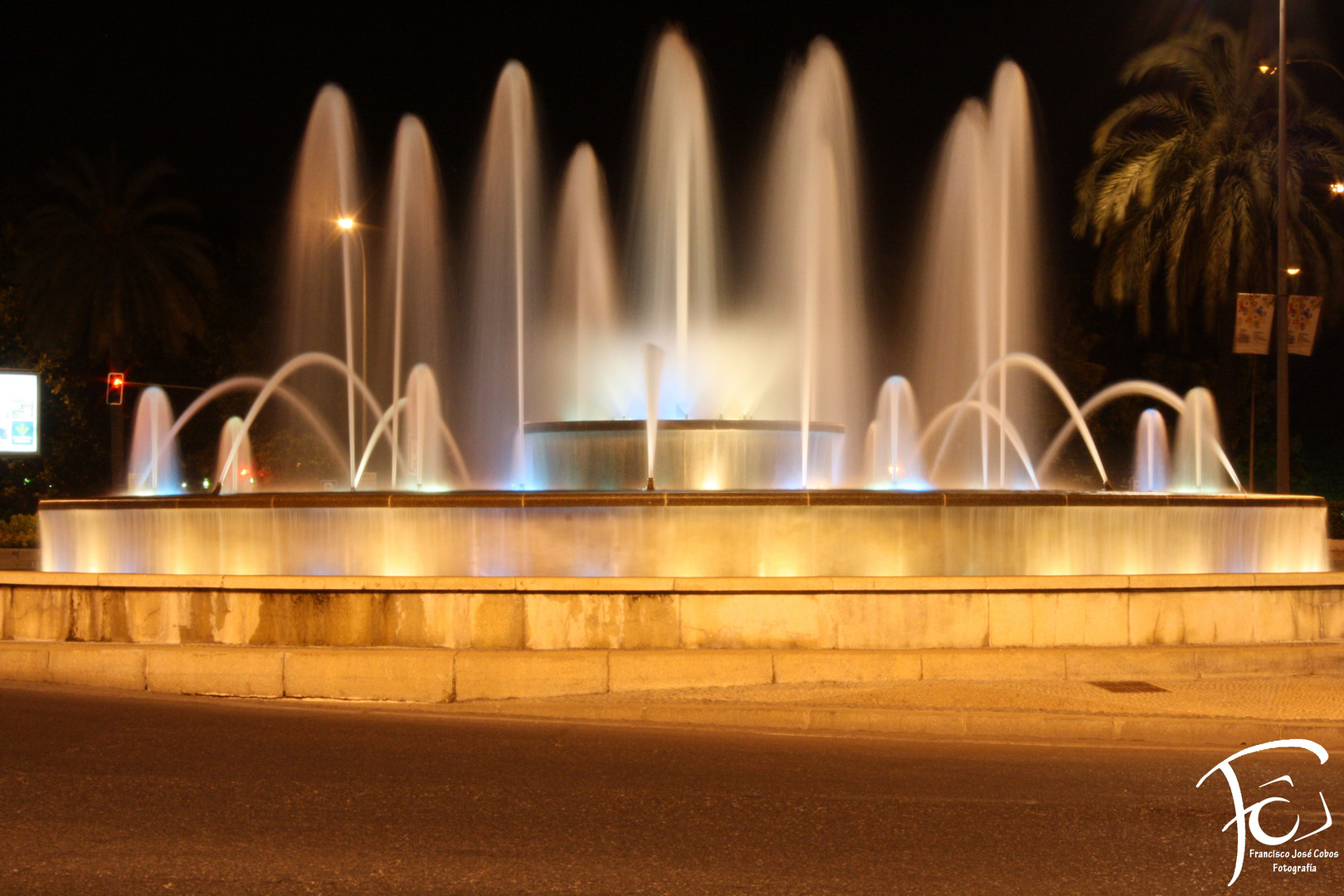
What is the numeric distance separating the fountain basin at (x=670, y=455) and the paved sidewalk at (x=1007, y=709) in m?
5.76

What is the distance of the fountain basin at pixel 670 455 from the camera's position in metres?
15.1

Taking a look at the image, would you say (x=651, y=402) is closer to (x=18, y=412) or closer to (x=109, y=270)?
(x=18, y=412)

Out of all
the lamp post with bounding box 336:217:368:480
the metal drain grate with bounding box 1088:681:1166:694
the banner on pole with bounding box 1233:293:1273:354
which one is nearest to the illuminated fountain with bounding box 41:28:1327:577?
the lamp post with bounding box 336:217:368:480

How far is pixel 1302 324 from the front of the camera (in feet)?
66.0

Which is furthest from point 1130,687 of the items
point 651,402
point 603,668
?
point 651,402

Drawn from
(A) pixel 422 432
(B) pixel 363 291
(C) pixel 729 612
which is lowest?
(C) pixel 729 612

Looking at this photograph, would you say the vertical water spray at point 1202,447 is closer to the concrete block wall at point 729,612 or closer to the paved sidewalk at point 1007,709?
the concrete block wall at point 729,612

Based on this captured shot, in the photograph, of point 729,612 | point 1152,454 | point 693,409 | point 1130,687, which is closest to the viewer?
point 1130,687

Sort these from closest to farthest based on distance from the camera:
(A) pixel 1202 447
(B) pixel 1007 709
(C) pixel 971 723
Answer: (C) pixel 971 723 → (B) pixel 1007 709 → (A) pixel 1202 447

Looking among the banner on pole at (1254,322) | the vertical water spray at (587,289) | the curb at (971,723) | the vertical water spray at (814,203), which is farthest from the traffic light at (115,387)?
the banner on pole at (1254,322)

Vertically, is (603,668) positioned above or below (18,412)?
below

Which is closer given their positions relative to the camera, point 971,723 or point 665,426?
point 971,723

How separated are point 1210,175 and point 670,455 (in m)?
18.5

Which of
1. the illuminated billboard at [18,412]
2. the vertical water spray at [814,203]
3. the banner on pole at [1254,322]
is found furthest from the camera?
the illuminated billboard at [18,412]
